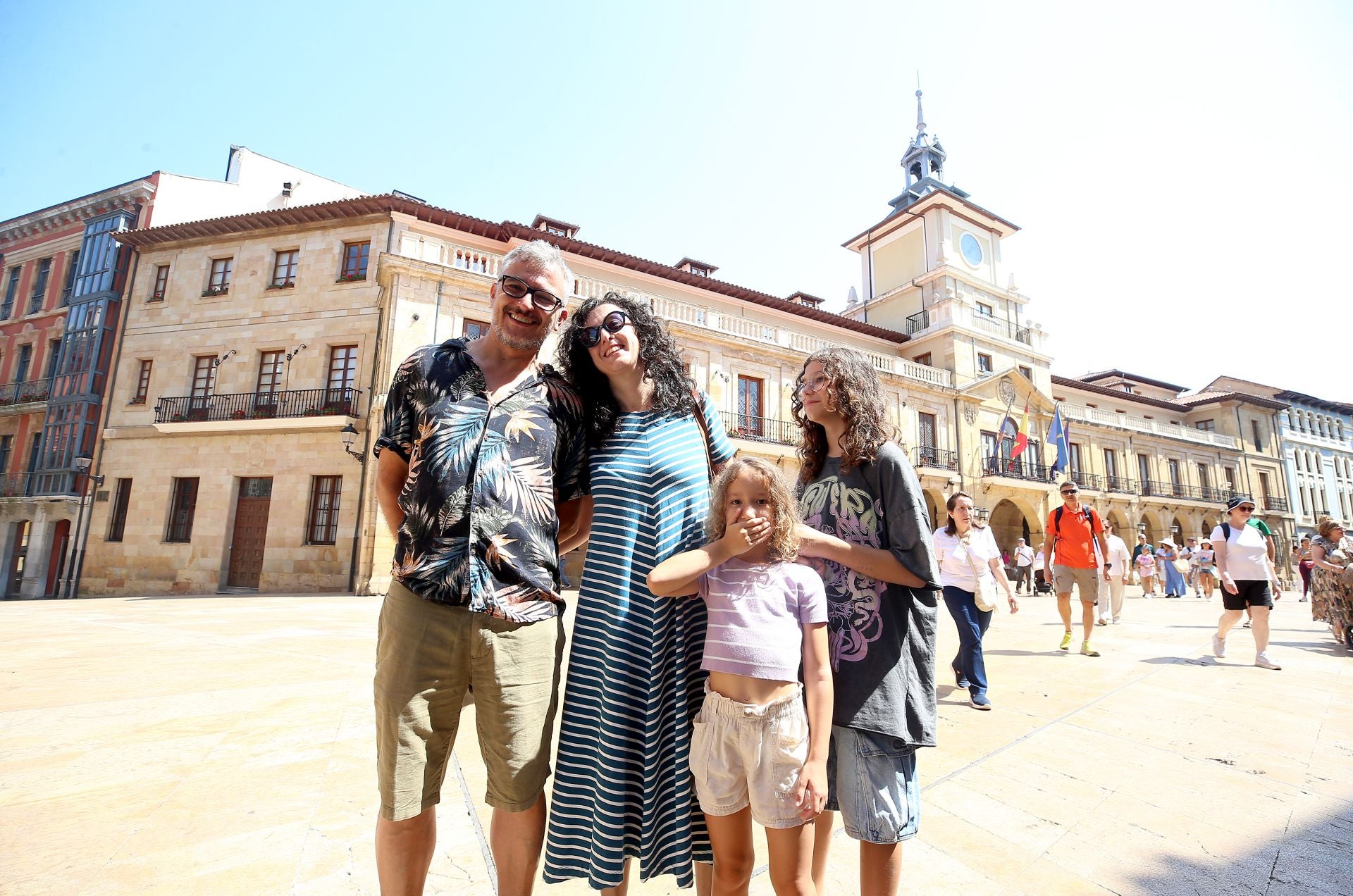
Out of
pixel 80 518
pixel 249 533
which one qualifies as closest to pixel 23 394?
pixel 80 518

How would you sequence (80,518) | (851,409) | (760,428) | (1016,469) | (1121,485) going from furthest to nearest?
(1121,485), (1016,469), (760,428), (80,518), (851,409)

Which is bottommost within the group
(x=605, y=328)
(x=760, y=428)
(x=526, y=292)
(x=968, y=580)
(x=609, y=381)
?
(x=968, y=580)

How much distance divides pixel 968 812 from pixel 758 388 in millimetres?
17095

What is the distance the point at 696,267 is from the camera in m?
20.7

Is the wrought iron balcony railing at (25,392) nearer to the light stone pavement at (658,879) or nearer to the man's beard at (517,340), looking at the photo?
the light stone pavement at (658,879)

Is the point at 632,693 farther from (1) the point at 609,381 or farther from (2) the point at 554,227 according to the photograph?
(2) the point at 554,227

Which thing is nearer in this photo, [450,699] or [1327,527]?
[450,699]

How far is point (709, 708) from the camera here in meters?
1.43

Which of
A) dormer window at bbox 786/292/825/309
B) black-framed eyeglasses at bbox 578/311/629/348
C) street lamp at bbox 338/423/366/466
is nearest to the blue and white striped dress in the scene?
black-framed eyeglasses at bbox 578/311/629/348

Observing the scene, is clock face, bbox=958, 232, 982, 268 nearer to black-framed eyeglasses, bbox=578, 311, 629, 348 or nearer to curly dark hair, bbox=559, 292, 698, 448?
curly dark hair, bbox=559, 292, 698, 448

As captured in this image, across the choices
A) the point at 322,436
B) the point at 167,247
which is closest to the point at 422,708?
the point at 322,436

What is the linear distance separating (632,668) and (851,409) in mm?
978

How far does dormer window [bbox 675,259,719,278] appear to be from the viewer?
20516 millimetres

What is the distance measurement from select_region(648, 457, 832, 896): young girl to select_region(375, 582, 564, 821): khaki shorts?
411 mm
